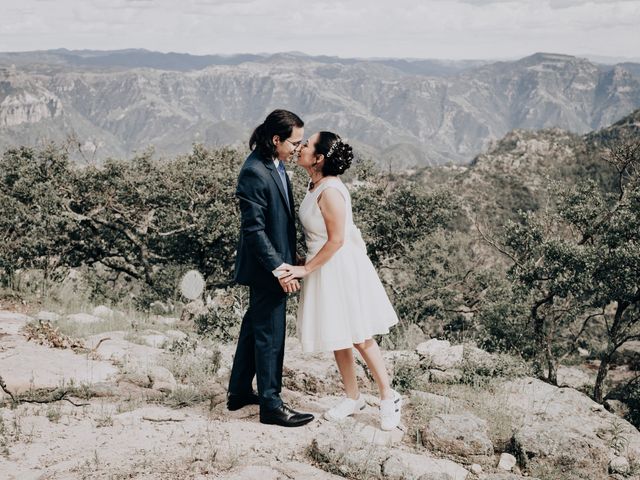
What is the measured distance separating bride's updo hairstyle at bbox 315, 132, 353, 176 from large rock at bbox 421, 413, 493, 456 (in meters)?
2.69

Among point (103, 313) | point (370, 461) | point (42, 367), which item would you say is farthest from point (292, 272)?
point (103, 313)

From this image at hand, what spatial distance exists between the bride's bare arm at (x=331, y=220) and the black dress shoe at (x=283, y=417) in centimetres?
138

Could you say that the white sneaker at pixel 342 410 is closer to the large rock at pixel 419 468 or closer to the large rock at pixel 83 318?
the large rock at pixel 419 468

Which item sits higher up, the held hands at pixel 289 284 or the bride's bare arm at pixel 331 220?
the bride's bare arm at pixel 331 220

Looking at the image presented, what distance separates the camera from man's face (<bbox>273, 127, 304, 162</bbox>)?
185 inches

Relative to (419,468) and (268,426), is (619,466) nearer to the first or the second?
(419,468)

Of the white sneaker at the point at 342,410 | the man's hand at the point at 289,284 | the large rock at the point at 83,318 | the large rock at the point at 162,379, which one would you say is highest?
the man's hand at the point at 289,284

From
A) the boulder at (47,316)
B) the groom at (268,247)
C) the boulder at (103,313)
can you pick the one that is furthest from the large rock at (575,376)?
the groom at (268,247)

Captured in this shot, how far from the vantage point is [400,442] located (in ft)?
16.9

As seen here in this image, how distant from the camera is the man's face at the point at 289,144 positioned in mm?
4688

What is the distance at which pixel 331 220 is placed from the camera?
4.68 metres

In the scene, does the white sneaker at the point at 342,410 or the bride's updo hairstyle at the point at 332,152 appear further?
the white sneaker at the point at 342,410

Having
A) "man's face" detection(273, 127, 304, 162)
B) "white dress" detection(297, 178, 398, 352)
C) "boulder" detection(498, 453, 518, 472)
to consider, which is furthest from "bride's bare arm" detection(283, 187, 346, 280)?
"boulder" detection(498, 453, 518, 472)

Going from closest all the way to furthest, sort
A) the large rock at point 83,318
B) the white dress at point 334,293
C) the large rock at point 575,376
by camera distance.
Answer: the white dress at point 334,293
the large rock at point 83,318
the large rock at point 575,376
